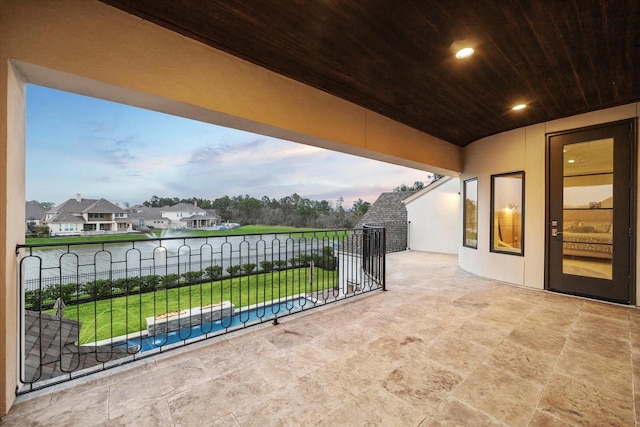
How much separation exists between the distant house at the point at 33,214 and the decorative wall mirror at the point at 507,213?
6313 millimetres

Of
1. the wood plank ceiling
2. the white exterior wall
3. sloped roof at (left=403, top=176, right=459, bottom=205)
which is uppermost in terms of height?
the wood plank ceiling

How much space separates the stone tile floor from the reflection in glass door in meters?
0.83

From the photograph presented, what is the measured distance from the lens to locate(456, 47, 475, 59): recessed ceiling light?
224cm

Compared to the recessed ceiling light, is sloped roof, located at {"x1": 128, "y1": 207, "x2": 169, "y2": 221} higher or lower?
lower

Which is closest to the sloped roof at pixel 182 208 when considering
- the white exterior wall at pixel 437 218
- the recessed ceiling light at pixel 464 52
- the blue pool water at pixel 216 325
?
→ the blue pool water at pixel 216 325

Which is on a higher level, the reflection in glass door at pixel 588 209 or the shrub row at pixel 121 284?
the reflection in glass door at pixel 588 209

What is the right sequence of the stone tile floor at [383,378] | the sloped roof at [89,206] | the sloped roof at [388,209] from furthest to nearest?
the sloped roof at [388,209]
the sloped roof at [89,206]
the stone tile floor at [383,378]

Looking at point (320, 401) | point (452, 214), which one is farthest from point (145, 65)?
point (452, 214)

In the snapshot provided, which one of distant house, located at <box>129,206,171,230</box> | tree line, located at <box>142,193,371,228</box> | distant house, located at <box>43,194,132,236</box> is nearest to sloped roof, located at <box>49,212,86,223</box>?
distant house, located at <box>43,194,132,236</box>

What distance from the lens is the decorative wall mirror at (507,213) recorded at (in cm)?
444

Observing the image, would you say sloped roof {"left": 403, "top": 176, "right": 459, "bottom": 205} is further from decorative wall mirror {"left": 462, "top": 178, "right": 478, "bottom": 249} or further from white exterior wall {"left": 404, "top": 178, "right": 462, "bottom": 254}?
decorative wall mirror {"left": 462, "top": 178, "right": 478, "bottom": 249}

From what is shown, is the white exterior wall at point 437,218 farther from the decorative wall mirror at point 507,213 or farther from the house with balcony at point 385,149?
the house with balcony at point 385,149

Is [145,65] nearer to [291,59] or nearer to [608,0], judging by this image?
[291,59]

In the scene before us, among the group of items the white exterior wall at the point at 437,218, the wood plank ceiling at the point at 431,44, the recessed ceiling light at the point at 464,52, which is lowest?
the white exterior wall at the point at 437,218
